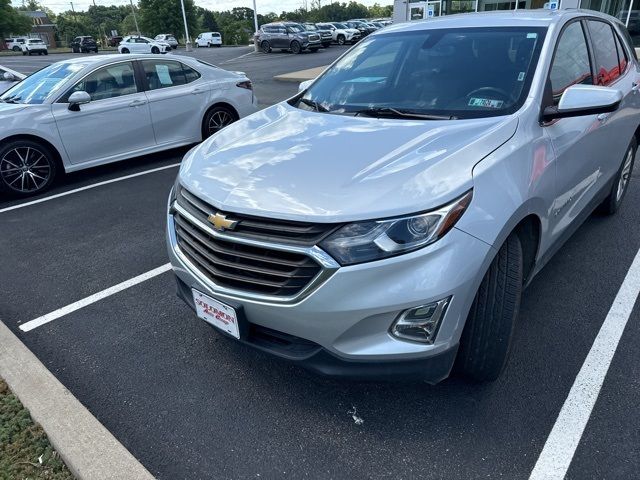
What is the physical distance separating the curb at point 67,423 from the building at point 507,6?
1875 cm

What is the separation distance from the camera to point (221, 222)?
2.14m

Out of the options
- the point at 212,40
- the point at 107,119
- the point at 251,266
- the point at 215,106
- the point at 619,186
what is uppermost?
the point at 251,266

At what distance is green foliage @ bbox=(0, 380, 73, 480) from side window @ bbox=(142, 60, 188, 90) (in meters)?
5.40

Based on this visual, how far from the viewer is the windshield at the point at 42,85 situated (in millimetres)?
6047

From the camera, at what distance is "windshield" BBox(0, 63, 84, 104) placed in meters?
6.05

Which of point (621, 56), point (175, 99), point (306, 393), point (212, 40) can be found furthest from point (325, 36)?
point (306, 393)

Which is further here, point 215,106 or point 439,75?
point 215,106

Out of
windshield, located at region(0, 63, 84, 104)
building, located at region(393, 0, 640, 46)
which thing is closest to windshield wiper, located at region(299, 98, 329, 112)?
windshield, located at region(0, 63, 84, 104)

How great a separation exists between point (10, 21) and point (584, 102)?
74.3 m

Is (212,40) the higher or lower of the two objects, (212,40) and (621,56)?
the lower

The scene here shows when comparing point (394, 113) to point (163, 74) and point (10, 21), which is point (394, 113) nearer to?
point (163, 74)

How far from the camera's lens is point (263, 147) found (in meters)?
2.61

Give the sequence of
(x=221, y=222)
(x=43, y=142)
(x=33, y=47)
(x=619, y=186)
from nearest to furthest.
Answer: (x=221, y=222) → (x=619, y=186) → (x=43, y=142) → (x=33, y=47)

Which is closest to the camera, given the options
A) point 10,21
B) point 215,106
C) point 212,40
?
point 215,106
